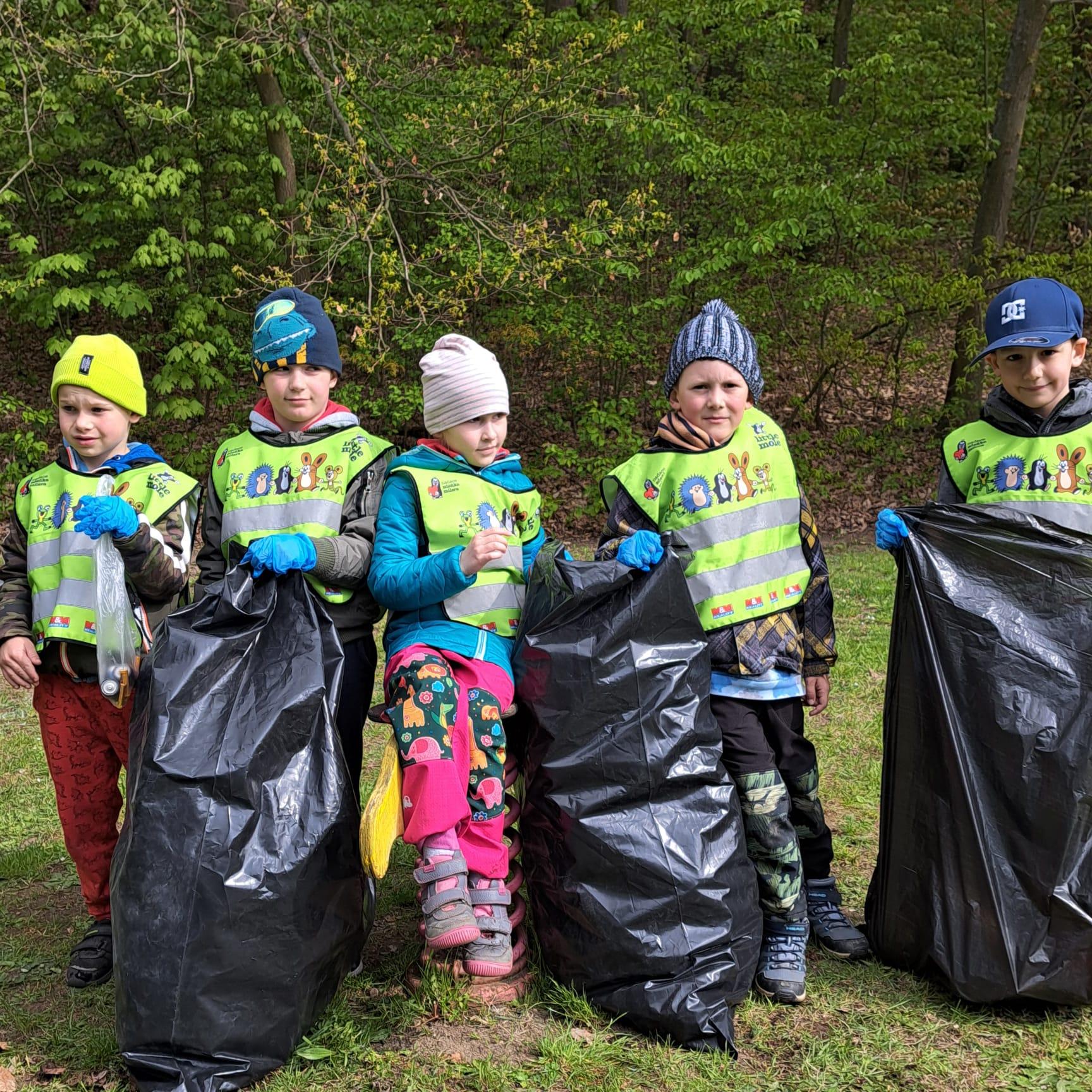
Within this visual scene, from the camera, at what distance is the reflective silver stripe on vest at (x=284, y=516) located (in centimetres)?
259

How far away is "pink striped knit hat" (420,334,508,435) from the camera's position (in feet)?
8.35

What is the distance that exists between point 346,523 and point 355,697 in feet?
1.41

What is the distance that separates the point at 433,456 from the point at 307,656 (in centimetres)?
57

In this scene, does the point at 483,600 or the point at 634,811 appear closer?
the point at 634,811

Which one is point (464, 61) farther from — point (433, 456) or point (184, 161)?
point (433, 456)

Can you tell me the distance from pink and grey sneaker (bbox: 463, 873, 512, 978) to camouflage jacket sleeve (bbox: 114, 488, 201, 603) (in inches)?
39.7

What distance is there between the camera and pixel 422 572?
2.40 m

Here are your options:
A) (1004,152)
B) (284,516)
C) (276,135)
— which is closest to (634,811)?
(284,516)

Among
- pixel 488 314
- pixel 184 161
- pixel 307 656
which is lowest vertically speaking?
pixel 307 656

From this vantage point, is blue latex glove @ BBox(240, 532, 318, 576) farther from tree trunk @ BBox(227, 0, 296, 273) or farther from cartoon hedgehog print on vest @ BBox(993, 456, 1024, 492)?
tree trunk @ BBox(227, 0, 296, 273)

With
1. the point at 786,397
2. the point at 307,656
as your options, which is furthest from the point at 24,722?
the point at 786,397

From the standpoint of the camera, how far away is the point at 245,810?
220cm

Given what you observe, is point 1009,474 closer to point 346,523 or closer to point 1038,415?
point 1038,415

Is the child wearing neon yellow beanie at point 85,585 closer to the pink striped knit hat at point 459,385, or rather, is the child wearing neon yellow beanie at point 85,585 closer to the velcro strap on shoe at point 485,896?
the pink striped knit hat at point 459,385
